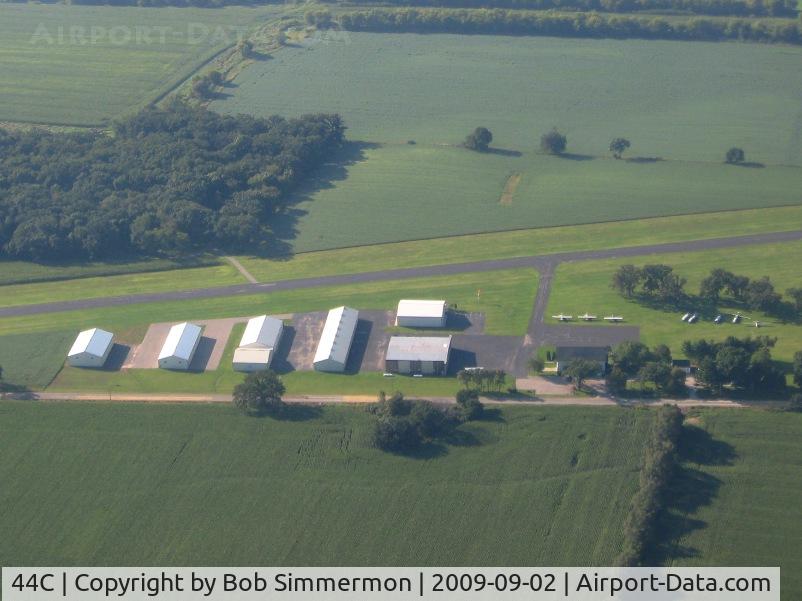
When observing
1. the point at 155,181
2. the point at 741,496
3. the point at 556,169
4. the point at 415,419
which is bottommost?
the point at 741,496

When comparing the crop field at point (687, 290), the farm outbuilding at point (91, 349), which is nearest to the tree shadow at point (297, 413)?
the farm outbuilding at point (91, 349)

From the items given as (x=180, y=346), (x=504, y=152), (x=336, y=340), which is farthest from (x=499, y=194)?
(x=180, y=346)

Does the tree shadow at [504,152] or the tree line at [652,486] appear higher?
the tree shadow at [504,152]

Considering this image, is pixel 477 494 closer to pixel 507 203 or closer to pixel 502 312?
pixel 502 312

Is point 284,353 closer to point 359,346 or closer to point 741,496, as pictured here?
point 359,346

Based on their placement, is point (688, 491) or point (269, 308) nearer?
point (688, 491)

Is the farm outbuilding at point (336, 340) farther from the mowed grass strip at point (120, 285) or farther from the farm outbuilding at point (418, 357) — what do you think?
the mowed grass strip at point (120, 285)

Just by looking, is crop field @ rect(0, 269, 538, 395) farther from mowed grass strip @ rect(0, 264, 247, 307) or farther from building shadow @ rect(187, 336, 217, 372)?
mowed grass strip @ rect(0, 264, 247, 307)
